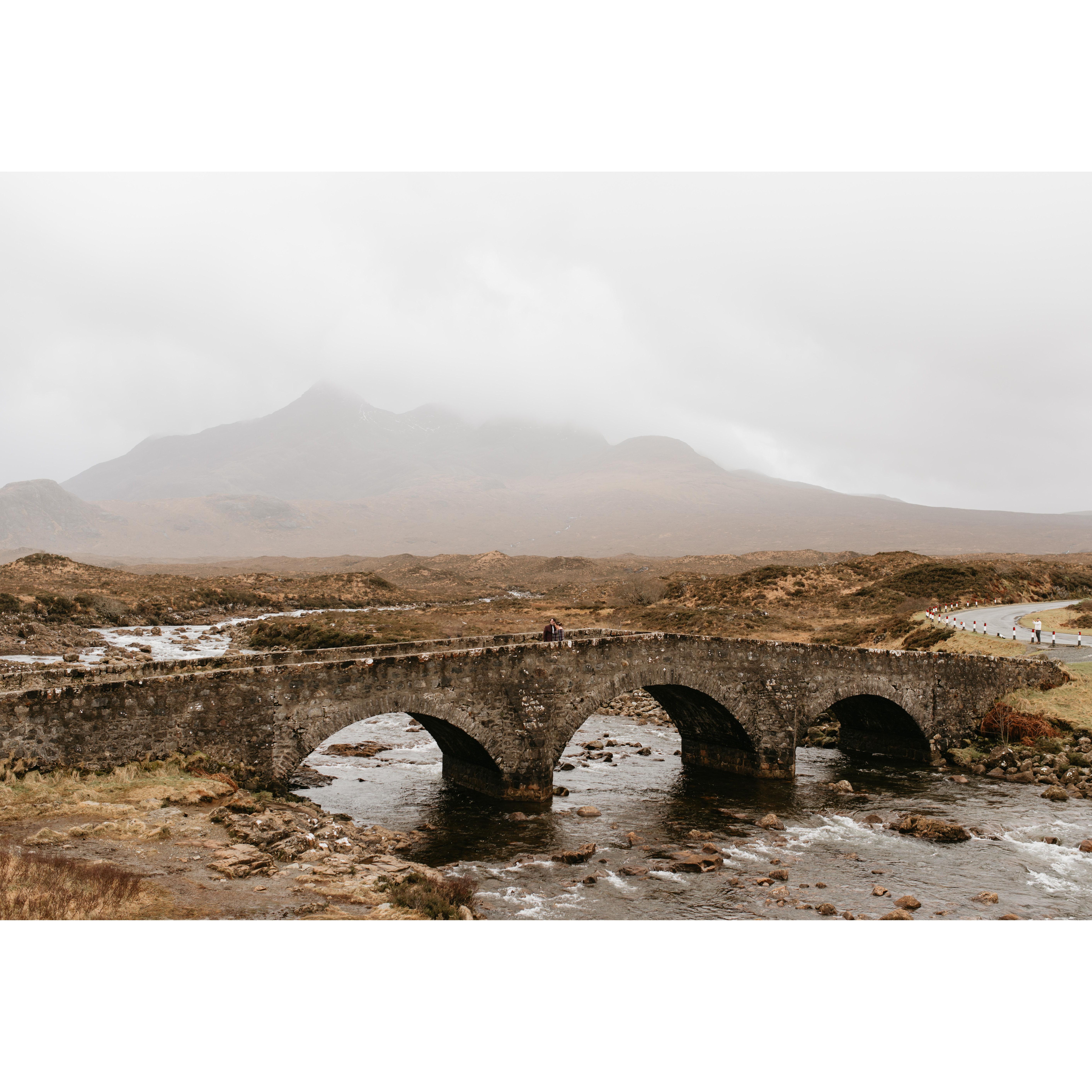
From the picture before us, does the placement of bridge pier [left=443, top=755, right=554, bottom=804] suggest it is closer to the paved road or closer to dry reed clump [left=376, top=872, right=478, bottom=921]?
dry reed clump [left=376, top=872, right=478, bottom=921]

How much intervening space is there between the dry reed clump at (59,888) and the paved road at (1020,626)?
31.6m

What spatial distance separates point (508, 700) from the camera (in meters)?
18.8

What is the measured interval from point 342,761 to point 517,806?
27.1ft

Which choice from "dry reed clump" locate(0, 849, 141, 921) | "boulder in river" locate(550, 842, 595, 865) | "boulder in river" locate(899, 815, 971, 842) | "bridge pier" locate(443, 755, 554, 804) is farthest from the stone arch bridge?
"boulder in river" locate(899, 815, 971, 842)

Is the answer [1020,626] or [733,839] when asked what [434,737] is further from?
[1020,626]

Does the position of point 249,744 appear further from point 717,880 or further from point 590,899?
point 717,880

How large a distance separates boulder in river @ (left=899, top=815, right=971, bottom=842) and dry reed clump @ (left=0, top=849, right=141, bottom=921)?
55.2ft

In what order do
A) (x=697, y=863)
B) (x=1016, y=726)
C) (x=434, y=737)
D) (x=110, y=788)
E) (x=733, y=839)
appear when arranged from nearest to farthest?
(x=110, y=788) → (x=697, y=863) → (x=733, y=839) → (x=434, y=737) → (x=1016, y=726)

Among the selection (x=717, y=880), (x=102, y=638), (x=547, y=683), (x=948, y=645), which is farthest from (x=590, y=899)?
(x=102, y=638)

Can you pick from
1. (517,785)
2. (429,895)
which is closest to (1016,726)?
(517,785)

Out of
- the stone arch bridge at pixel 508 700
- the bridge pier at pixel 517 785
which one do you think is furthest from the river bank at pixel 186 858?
the bridge pier at pixel 517 785

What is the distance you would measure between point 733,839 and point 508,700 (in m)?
6.37

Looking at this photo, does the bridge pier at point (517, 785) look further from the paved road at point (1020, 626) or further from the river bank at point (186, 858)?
the paved road at point (1020, 626)

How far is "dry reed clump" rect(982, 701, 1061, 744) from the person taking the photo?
79.8 feet
